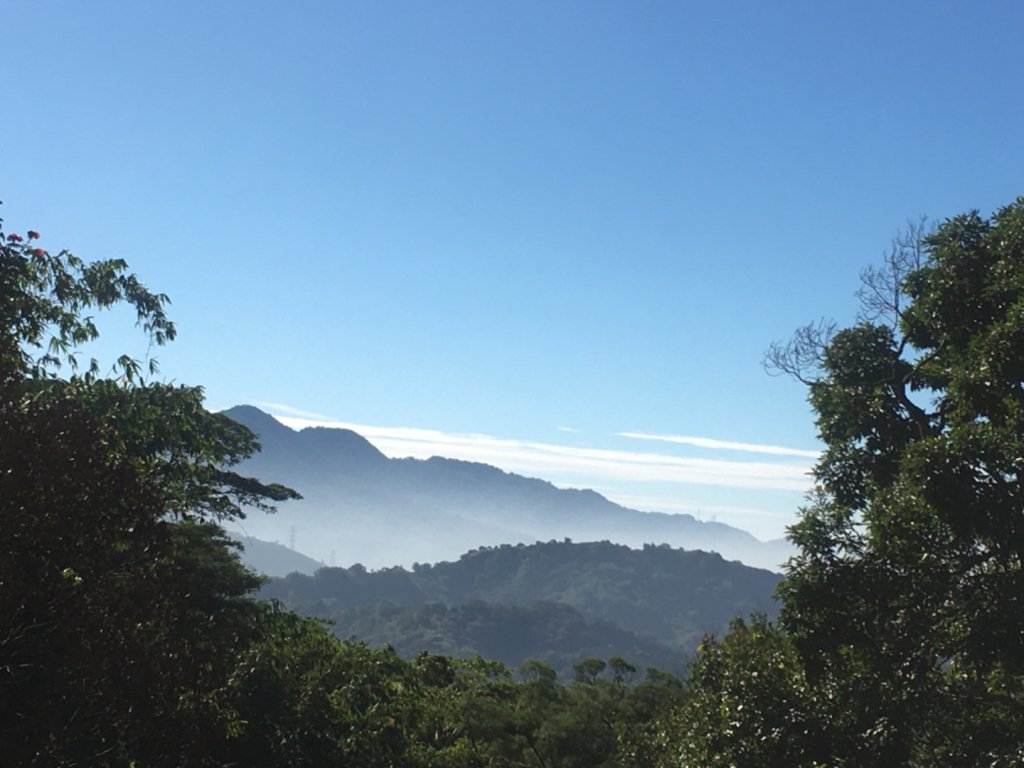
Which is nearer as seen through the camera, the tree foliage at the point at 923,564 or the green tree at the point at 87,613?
the green tree at the point at 87,613

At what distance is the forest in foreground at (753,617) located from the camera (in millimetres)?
7871

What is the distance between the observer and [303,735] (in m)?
14.9

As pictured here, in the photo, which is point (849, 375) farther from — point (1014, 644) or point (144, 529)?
point (144, 529)

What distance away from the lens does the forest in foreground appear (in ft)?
25.8

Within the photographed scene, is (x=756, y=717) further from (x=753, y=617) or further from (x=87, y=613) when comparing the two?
(x=87, y=613)

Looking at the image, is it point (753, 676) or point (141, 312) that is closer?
Result: point (753, 676)

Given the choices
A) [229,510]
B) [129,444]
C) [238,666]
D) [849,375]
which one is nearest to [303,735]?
[238,666]

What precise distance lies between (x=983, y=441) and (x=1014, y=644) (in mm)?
3367

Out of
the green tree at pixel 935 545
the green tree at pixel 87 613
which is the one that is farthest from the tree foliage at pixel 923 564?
the green tree at pixel 87 613

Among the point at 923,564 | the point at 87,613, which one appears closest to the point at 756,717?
the point at 923,564

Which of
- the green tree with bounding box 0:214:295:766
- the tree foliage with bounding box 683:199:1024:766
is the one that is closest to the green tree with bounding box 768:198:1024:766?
the tree foliage with bounding box 683:199:1024:766

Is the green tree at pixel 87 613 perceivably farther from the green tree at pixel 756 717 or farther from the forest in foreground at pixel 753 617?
the green tree at pixel 756 717

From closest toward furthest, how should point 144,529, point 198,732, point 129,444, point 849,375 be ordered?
1. point 198,732
2. point 144,529
3. point 129,444
4. point 849,375

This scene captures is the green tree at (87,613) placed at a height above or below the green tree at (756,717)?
above
